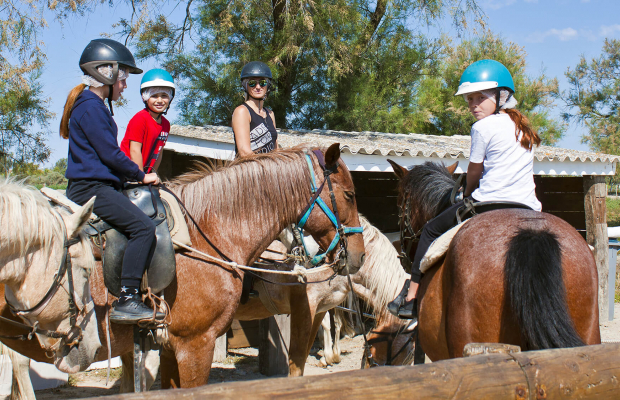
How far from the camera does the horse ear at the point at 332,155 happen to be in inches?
129

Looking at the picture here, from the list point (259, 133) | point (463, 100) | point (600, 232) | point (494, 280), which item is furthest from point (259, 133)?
point (463, 100)

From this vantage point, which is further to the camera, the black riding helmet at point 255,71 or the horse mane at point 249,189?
the black riding helmet at point 255,71

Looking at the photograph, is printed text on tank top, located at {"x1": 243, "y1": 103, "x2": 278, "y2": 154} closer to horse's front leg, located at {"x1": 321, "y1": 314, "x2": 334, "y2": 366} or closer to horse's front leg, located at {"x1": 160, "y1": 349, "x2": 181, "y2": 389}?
horse's front leg, located at {"x1": 160, "y1": 349, "x2": 181, "y2": 389}

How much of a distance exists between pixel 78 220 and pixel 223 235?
976mm

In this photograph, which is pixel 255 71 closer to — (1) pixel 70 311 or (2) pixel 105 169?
(2) pixel 105 169

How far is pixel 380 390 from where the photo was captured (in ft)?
4.99

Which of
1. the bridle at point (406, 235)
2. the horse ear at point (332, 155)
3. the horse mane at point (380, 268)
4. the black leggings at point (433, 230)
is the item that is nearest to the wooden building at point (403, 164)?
the horse mane at point (380, 268)

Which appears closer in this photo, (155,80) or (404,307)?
(404,307)

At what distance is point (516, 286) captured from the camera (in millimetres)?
2182

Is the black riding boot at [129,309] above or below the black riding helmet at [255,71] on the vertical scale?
below

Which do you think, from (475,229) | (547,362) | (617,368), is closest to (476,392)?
(547,362)

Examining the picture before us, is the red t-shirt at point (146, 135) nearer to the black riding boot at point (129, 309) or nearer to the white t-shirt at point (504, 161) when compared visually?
the black riding boot at point (129, 309)

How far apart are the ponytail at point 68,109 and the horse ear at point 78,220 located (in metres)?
0.63

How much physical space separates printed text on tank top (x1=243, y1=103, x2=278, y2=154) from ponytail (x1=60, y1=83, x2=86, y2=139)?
1483 millimetres
